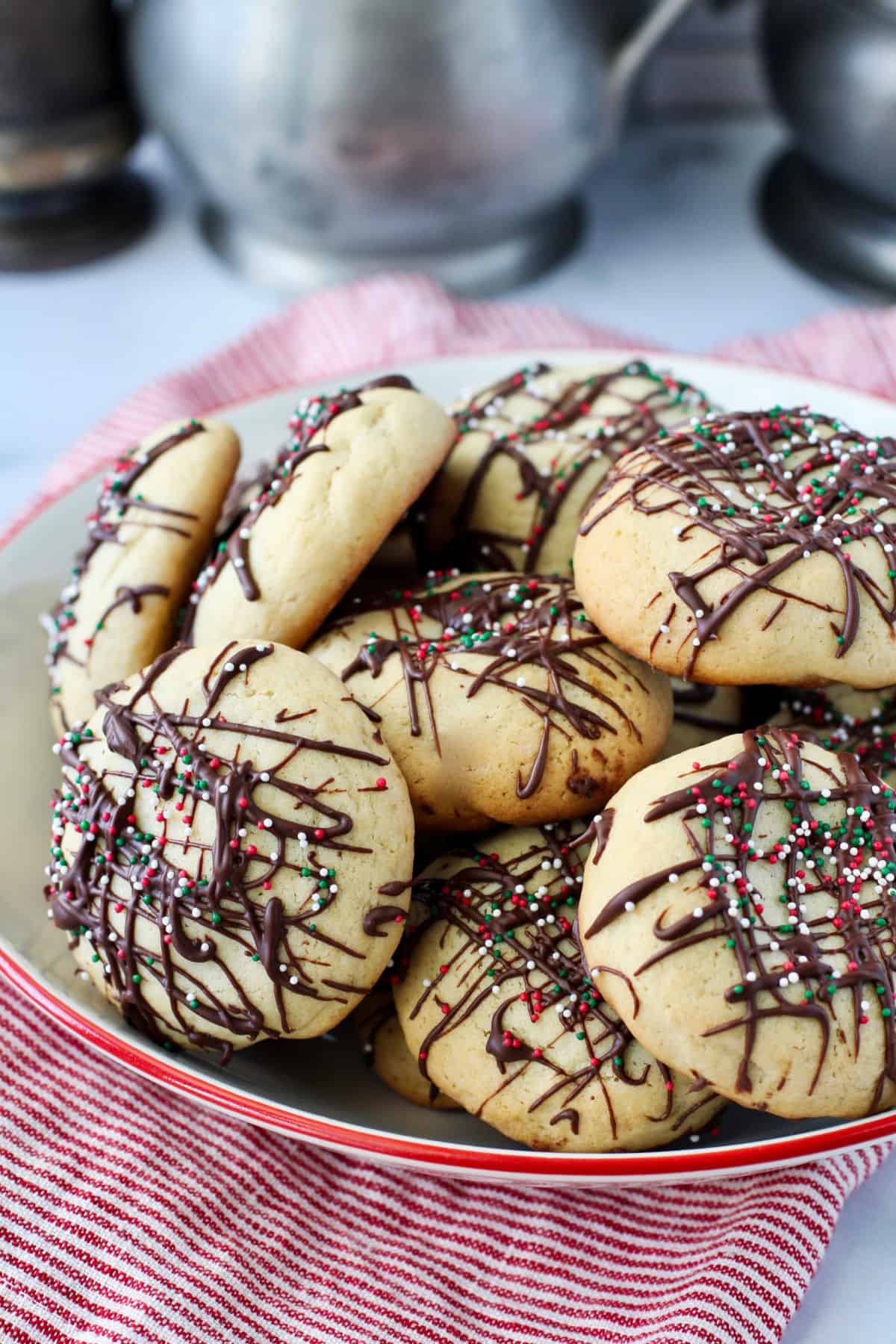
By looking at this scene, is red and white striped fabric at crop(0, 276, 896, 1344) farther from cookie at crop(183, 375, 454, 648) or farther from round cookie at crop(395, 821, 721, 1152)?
cookie at crop(183, 375, 454, 648)

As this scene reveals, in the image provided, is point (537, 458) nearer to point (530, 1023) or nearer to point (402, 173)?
point (530, 1023)

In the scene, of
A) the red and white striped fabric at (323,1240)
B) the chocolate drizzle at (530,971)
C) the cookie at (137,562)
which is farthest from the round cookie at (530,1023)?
the cookie at (137,562)

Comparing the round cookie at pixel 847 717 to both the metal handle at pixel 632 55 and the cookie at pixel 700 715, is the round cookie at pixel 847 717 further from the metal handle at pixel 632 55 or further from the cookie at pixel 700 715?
the metal handle at pixel 632 55

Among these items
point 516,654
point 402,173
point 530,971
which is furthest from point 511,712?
point 402,173

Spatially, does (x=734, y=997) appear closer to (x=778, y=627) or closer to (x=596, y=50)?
(x=778, y=627)

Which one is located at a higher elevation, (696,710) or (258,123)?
(258,123)

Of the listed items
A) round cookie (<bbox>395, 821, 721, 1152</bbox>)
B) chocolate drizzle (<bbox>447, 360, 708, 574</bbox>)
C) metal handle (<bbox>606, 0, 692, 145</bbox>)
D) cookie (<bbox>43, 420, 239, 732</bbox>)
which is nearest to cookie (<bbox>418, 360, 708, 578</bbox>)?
chocolate drizzle (<bbox>447, 360, 708, 574</bbox>)

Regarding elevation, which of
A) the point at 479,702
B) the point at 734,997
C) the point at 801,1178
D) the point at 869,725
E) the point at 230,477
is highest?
the point at 230,477

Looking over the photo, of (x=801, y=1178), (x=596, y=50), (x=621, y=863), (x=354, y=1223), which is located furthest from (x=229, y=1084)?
(x=596, y=50)
